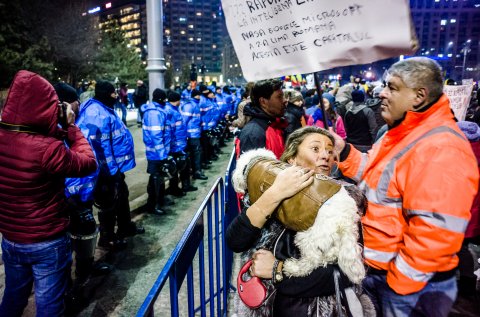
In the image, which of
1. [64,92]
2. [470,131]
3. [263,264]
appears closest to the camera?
[263,264]

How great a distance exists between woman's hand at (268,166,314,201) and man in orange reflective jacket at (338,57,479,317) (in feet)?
2.05

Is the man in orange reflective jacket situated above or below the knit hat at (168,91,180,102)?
below

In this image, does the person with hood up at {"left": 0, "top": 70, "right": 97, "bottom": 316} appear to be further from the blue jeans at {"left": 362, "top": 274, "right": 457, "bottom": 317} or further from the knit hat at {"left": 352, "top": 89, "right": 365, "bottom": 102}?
the knit hat at {"left": 352, "top": 89, "right": 365, "bottom": 102}

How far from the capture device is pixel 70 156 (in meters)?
2.62

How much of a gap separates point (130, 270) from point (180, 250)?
291 centimetres

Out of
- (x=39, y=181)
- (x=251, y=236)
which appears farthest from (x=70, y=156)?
(x=251, y=236)

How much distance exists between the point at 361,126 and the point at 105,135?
189 inches

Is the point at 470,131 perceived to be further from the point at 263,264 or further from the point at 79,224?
the point at 79,224

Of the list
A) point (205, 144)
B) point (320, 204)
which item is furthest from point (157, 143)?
point (320, 204)

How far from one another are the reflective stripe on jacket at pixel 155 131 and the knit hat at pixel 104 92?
4.56 feet

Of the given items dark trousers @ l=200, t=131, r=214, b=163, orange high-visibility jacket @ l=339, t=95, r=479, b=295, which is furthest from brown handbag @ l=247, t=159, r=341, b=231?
dark trousers @ l=200, t=131, r=214, b=163

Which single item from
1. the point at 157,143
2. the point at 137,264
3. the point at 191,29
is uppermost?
the point at 191,29

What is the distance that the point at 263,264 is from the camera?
1593 millimetres

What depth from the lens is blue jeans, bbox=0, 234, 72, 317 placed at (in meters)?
A: 2.56
